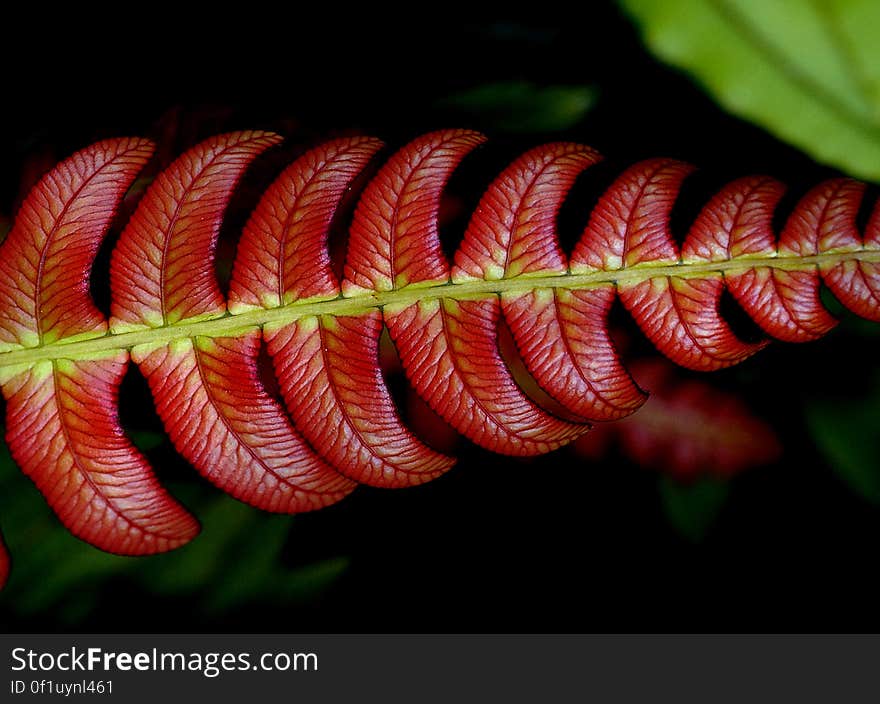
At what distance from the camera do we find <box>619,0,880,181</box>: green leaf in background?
61cm

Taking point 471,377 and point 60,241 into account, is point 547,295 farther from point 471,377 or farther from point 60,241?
point 60,241

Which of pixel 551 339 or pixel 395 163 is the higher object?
pixel 395 163

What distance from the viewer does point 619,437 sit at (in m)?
0.80

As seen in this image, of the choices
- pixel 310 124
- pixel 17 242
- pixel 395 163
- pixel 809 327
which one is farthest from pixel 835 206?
pixel 17 242

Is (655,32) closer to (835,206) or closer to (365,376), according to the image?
(835,206)

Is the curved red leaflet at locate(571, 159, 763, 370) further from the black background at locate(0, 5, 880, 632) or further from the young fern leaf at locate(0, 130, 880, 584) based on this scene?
the black background at locate(0, 5, 880, 632)

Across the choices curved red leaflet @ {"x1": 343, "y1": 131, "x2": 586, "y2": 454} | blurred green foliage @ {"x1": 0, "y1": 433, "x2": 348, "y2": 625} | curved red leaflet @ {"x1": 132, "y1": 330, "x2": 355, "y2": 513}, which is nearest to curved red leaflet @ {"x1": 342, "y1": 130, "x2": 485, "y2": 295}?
curved red leaflet @ {"x1": 343, "y1": 131, "x2": 586, "y2": 454}

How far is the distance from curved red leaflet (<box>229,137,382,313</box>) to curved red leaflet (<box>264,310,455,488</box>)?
0.03 metres

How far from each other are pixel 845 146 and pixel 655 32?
0.66 feet

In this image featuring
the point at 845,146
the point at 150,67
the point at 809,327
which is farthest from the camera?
the point at 150,67

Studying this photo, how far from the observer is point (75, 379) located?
0.57 meters

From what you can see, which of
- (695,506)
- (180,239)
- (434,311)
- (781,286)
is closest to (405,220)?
(434,311)

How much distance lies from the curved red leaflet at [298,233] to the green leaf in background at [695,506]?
45 centimetres

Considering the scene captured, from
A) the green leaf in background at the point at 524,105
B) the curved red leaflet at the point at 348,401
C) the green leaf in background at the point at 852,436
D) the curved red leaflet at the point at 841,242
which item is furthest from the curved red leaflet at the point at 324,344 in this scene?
the green leaf in background at the point at 852,436
